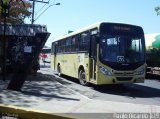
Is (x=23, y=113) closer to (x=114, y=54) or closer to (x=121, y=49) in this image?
(x=114, y=54)

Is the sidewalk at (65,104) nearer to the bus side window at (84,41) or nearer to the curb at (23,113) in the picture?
the curb at (23,113)

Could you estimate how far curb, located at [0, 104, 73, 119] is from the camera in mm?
10086

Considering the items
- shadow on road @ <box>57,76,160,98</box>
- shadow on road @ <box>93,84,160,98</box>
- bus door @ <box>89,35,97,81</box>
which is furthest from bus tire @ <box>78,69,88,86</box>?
bus door @ <box>89,35,97,81</box>

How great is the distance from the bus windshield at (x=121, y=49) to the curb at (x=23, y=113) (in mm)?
6959

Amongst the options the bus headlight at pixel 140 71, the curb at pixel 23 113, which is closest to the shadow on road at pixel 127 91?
the bus headlight at pixel 140 71

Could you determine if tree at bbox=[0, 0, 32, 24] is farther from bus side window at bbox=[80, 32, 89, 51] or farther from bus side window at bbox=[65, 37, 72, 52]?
bus side window at bbox=[80, 32, 89, 51]

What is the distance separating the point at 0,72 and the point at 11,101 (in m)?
12.6

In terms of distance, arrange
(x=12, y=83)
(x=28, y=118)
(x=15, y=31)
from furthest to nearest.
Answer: (x=15, y=31) → (x=12, y=83) → (x=28, y=118)

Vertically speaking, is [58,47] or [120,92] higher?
[58,47]

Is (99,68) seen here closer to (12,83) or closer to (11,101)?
(12,83)

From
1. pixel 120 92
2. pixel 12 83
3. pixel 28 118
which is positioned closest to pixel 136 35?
pixel 120 92

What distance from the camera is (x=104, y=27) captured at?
57.6 feet

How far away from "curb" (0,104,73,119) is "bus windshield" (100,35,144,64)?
22.8 ft

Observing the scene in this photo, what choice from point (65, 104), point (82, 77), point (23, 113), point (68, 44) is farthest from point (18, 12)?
point (23, 113)
